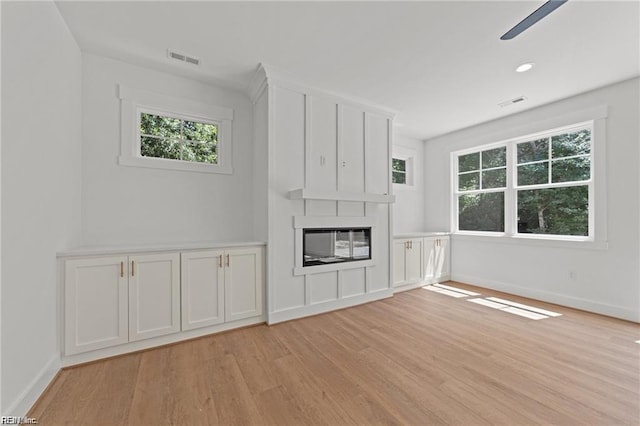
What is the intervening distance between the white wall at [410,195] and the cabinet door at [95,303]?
14.2 ft

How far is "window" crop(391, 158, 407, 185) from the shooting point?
5281mm

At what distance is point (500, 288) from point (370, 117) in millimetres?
3467

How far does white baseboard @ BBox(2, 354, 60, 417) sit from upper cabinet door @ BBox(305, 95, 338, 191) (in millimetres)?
2688

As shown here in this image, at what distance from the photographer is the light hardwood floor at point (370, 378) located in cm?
157

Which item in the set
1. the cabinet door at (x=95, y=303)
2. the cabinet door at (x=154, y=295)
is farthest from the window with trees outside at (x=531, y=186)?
the cabinet door at (x=95, y=303)

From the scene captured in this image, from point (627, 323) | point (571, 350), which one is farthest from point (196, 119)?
point (627, 323)

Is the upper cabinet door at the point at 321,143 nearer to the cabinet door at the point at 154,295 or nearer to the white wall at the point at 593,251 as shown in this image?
the cabinet door at the point at 154,295

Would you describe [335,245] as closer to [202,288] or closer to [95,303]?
[202,288]

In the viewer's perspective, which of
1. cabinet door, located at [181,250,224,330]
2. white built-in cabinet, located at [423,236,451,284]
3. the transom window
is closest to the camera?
cabinet door, located at [181,250,224,330]

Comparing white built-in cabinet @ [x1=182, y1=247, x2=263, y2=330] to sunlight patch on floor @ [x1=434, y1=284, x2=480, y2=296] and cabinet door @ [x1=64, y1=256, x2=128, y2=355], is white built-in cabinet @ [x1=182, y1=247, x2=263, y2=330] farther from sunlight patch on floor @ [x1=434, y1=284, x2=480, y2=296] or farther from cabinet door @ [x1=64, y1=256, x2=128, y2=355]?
sunlight patch on floor @ [x1=434, y1=284, x2=480, y2=296]
